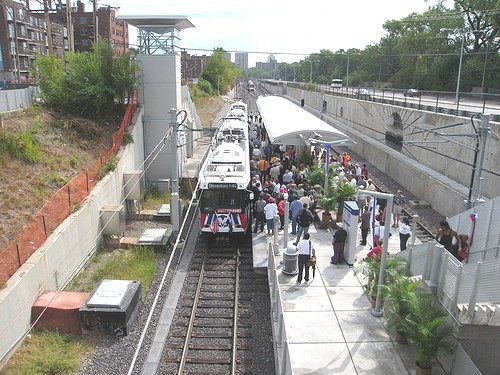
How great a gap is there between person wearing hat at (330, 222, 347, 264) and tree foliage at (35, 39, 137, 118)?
15128 mm

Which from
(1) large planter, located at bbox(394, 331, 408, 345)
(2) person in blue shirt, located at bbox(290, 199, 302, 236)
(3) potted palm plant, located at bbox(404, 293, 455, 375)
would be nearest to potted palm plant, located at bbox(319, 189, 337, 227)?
(2) person in blue shirt, located at bbox(290, 199, 302, 236)

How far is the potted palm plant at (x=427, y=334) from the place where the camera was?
8578mm

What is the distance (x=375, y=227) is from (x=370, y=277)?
13.8 feet

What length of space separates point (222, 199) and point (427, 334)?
9.57 meters

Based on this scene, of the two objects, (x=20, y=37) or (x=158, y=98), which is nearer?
(x=158, y=98)

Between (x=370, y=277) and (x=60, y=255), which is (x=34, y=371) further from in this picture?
(x=370, y=277)

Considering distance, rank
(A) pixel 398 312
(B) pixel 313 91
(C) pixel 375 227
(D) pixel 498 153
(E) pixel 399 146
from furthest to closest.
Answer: (B) pixel 313 91 < (E) pixel 399 146 < (D) pixel 498 153 < (C) pixel 375 227 < (A) pixel 398 312

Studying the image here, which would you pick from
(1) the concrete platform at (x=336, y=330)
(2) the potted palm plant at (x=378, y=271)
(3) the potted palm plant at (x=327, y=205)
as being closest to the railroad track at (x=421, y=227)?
(3) the potted palm plant at (x=327, y=205)

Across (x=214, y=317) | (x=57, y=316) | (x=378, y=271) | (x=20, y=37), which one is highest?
(x=20, y=37)

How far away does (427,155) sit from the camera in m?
26.1

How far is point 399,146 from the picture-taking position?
32562mm

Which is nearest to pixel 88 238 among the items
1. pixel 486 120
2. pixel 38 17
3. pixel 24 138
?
pixel 24 138

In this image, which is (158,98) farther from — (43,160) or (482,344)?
(482,344)

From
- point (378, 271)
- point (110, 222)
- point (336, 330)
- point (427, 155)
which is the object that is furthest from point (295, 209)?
point (427, 155)
